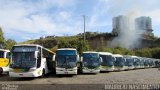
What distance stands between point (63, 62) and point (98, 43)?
91760mm

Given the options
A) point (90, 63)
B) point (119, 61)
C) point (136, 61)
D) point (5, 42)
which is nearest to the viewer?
point (90, 63)

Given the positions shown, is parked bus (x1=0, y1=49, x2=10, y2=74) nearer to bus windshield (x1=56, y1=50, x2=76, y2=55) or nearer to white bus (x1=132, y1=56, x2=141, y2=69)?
bus windshield (x1=56, y1=50, x2=76, y2=55)

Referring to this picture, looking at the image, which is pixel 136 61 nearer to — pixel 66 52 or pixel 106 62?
pixel 106 62

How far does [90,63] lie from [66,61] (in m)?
5.45

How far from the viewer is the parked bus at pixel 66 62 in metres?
30.1

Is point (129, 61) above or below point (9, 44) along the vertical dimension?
below

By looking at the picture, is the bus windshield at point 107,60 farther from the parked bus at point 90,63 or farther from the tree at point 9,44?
the tree at point 9,44

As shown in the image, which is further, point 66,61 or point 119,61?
point 119,61

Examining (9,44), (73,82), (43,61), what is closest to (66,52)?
(43,61)

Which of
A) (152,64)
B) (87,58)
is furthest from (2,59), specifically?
(152,64)

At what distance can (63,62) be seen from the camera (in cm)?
3044

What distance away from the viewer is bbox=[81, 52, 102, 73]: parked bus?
3522cm

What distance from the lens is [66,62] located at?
3045cm

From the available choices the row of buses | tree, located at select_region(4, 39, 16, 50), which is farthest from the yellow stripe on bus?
tree, located at select_region(4, 39, 16, 50)
